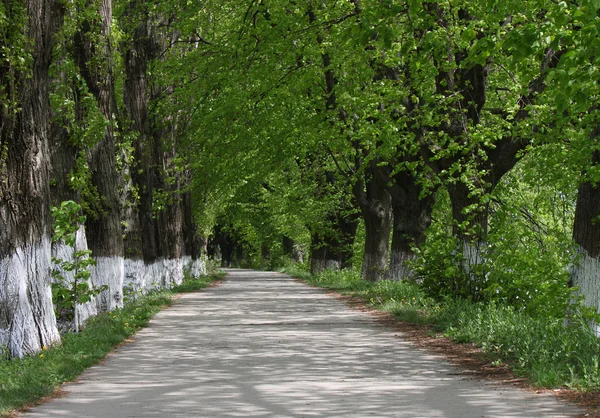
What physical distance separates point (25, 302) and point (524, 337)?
21.7ft

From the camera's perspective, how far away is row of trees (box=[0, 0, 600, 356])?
12.3 m

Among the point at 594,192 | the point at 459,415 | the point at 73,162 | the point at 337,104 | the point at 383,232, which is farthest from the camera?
the point at 383,232

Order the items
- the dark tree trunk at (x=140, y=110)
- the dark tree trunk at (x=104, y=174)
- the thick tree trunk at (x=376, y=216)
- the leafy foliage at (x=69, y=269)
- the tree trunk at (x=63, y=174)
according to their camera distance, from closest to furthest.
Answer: the leafy foliage at (x=69, y=269) → the tree trunk at (x=63, y=174) → the dark tree trunk at (x=104, y=174) → the dark tree trunk at (x=140, y=110) → the thick tree trunk at (x=376, y=216)

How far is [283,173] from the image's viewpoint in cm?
4609

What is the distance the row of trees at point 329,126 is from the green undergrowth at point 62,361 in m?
0.62

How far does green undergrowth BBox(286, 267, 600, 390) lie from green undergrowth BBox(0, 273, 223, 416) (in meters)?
5.21

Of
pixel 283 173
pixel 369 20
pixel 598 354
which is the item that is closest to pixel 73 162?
pixel 369 20

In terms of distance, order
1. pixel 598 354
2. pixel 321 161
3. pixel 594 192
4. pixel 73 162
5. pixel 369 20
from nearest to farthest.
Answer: pixel 598 354
pixel 369 20
pixel 594 192
pixel 73 162
pixel 321 161

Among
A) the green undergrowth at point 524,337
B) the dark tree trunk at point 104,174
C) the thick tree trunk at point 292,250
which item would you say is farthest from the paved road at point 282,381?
the thick tree trunk at point 292,250

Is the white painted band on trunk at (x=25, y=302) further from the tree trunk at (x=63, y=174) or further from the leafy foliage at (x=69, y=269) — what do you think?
the tree trunk at (x=63, y=174)

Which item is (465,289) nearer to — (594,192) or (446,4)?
(594,192)

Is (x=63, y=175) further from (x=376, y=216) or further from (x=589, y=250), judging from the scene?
(x=376, y=216)

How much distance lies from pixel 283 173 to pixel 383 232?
50.0 ft

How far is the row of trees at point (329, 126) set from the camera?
484 inches
